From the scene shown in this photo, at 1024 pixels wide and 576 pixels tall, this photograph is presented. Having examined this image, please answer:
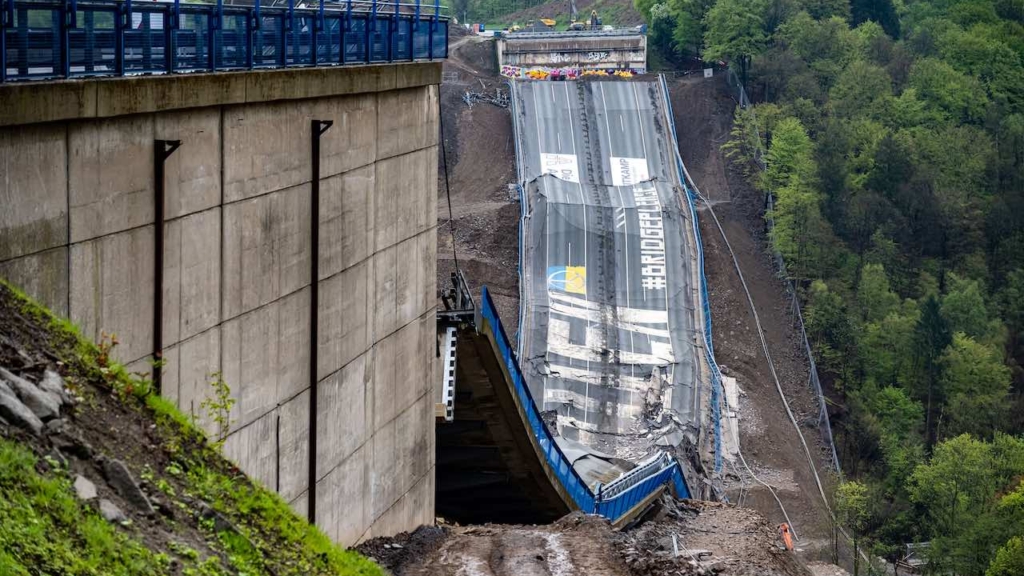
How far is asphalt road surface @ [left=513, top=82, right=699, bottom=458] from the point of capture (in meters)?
58.2

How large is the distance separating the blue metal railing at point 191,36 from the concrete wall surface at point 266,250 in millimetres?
764

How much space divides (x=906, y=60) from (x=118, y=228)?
97.6m

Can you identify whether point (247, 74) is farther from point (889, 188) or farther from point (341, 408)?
point (889, 188)

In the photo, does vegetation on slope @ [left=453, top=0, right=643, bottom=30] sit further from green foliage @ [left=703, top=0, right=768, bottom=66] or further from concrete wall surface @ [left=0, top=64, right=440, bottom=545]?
concrete wall surface @ [left=0, top=64, right=440, bottom=545]

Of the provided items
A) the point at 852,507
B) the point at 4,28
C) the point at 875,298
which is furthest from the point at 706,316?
the point at 4,28

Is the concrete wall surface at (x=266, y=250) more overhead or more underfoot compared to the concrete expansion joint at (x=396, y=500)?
more overhead

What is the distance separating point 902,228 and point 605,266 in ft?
87.2

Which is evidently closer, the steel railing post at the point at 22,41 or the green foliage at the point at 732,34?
the steel railing post at the point at 22,41

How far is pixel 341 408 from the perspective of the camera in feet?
74.1

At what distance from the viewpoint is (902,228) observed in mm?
86625

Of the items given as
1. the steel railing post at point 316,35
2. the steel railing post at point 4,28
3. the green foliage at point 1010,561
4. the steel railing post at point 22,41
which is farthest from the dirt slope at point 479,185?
the steel railing post at point 4,28

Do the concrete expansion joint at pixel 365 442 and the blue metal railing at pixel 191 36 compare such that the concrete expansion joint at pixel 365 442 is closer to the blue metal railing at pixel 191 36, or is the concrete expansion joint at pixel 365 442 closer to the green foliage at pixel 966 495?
the blue metal railing at pixel 191 36

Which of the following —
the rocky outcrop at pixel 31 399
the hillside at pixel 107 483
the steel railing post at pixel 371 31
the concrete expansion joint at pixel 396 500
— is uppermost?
the steel railing post at pixel 371 31

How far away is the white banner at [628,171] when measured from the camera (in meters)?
78.9
